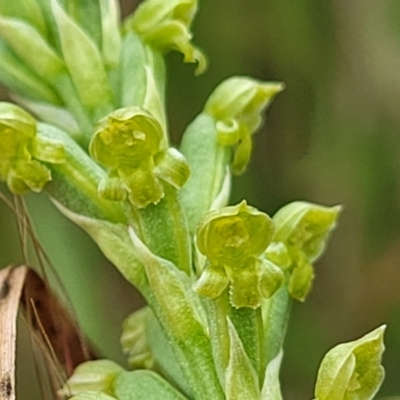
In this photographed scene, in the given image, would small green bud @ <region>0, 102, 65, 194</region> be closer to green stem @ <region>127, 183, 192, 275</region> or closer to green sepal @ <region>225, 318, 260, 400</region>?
green stem @ <region>127, 183, 192, 275</region>

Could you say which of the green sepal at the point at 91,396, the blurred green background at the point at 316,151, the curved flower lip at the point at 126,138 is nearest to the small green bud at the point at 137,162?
the curved flower lip at the point at 126,138

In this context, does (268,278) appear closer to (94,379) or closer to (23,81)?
(94,379)

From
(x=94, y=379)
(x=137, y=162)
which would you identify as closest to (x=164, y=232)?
(x=137, y=162)

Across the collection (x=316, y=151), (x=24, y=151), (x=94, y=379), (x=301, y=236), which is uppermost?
(x=24, y=151)

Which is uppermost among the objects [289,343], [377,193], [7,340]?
[7,340]

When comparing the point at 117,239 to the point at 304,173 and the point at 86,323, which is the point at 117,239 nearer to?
the point at 86,323

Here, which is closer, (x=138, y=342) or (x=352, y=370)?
(x=352, y=370)

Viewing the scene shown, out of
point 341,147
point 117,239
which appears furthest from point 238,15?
point 117,239
